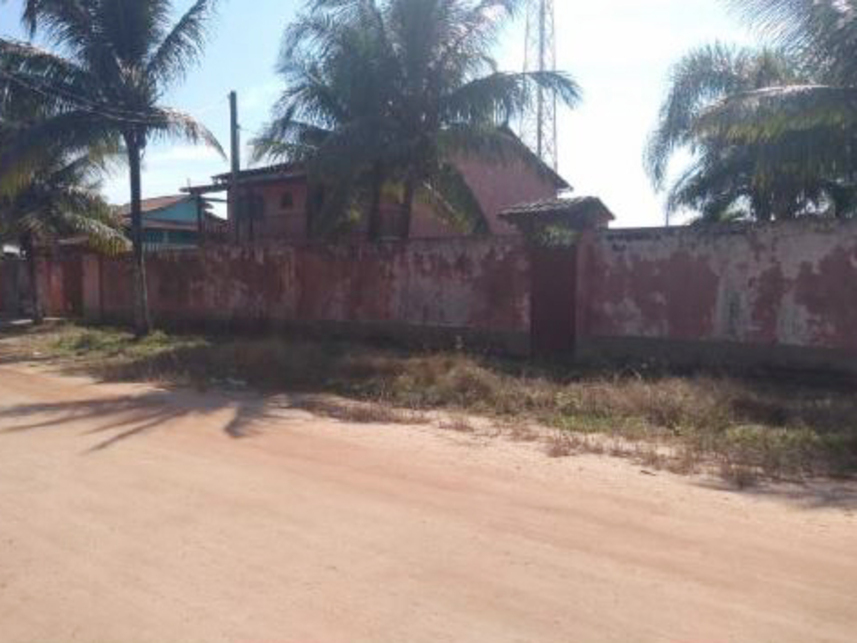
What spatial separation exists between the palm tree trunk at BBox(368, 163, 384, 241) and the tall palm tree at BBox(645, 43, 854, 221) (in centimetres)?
566

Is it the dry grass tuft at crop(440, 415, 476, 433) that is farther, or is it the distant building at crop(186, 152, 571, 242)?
the distant building at crop(186, 152, 571, 242)

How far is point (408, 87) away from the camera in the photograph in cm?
1884

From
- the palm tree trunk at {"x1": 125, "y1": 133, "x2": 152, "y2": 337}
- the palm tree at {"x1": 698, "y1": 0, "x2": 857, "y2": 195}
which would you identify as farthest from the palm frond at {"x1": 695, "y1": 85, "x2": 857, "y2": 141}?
the palm tree trunk at {"x1": 125, "y1": 133, "x2": 152, "y2": 337}

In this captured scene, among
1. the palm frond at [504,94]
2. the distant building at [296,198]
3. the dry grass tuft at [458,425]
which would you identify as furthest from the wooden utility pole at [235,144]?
the dry grass tuft at [458,425]

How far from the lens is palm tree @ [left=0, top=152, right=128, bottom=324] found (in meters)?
25.5

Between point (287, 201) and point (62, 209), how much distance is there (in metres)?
6.31

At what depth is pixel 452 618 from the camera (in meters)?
4.52

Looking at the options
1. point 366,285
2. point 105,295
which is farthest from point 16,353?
point 105,295

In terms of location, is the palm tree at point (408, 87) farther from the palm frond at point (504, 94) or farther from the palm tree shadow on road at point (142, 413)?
the palm tree shadow on road at point (142, 413)

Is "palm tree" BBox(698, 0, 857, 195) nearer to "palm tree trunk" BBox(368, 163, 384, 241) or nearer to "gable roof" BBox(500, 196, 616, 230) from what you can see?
"gable roof" BBox(500, 196, 616, 230)

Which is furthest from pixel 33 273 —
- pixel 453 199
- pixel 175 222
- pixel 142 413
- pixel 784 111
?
pixel 784 111

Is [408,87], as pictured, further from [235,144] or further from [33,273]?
[33,273]

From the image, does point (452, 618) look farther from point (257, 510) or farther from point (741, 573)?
point (257, 510)

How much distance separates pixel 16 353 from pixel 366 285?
24.0ft
